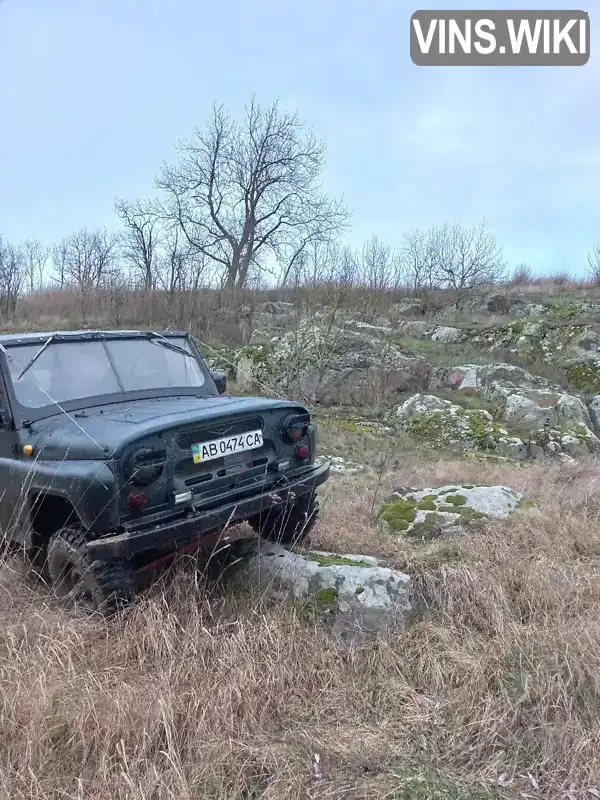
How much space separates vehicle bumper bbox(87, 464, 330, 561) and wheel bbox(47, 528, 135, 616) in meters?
0.14

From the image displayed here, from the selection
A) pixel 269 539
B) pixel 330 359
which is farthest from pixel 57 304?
pixel 269 539

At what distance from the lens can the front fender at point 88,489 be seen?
3139 millimetres

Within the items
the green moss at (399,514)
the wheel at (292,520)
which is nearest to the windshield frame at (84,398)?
the wheel at (292,520)

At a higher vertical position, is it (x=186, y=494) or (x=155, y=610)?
(x=186, y=494)

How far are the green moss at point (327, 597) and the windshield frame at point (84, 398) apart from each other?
1.80m

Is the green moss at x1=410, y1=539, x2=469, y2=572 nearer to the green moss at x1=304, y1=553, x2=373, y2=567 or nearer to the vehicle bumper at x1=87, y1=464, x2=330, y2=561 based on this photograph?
the green moss at x1=304, y1=553, x2=373, y2=567

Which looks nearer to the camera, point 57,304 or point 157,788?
point 157,788

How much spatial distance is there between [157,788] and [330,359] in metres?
11.3

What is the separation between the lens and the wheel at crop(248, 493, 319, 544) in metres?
4.36

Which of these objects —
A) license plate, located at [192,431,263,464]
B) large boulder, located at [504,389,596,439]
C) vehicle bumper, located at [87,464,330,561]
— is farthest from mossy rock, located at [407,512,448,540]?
large boulder, located at [504,389,596,439]

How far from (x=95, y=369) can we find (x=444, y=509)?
2918 millimetres

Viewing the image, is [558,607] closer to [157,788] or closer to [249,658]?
[249,658]

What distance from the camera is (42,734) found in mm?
2436

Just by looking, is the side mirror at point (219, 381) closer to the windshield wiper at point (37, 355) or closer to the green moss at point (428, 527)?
the windshield wiper at point (37, 355)
